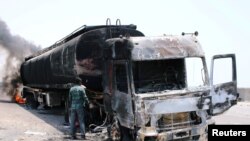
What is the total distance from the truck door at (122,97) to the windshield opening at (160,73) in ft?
1.45

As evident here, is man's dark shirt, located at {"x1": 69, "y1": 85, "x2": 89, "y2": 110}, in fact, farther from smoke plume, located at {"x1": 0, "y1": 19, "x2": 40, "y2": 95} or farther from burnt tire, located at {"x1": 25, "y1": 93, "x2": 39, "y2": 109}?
smoke plume, located at {"x1": 0, "y1": 19, "x2": 40, "y2": 95}

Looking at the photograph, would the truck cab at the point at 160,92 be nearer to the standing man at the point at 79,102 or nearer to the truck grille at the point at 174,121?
the truck grille at the point at 174,121

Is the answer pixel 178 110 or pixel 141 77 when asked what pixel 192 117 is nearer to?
pixel 178 110

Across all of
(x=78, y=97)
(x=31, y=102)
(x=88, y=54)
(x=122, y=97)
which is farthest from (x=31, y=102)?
(x=122, y=97)

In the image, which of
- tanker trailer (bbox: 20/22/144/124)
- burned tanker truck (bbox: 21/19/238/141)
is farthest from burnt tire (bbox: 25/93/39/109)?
burned tanker truck (bbox: 21/19/238/141)

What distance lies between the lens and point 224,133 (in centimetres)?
644

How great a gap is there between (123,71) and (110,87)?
802mm

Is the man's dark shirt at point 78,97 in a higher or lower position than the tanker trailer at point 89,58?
lower

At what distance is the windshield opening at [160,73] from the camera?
10.8m

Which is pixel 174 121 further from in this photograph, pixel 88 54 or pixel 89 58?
pixel 88 54

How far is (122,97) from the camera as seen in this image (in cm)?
1020

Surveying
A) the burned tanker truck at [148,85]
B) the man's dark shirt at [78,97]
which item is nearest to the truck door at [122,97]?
the burned tanker truck at [148,85]

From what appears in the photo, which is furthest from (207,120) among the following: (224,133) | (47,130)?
(47,130)

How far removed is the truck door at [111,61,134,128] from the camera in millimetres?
9812
